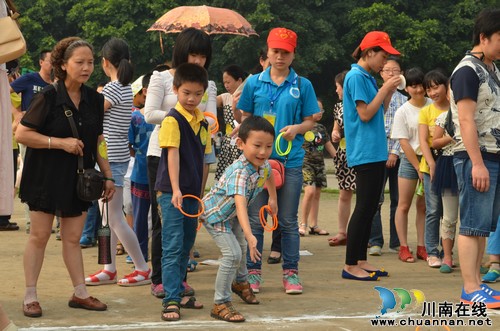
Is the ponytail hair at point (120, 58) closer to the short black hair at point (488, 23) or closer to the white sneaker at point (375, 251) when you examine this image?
the short black hair at point (488, 23)

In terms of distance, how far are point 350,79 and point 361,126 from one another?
1.36 ft

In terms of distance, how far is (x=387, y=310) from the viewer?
670cm

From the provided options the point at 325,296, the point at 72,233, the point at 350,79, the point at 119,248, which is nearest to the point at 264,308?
the point at 325,296

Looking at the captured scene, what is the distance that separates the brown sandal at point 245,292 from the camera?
22.8 feet

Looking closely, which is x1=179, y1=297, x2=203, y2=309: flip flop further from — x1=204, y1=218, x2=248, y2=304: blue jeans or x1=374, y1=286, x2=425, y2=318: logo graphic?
x1=374, y1=286, x2=425, y2=318: logo graphic

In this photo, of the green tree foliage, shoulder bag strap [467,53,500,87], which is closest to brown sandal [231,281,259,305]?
shoulder bag strap [467,53,500,87]

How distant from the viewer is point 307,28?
32.5 m

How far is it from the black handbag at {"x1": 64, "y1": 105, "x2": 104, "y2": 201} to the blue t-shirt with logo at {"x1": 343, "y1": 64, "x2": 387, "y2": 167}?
2.41 metres

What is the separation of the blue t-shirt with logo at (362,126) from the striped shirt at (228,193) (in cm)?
152

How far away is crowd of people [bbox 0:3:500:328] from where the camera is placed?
21.2 ft

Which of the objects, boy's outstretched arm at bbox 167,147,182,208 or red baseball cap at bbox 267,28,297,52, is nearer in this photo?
boy's outstretched arm at bbox 167,147,182,208

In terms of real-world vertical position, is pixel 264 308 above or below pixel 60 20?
below

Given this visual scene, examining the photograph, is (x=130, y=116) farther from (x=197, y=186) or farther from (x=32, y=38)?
(x=32, y=38)

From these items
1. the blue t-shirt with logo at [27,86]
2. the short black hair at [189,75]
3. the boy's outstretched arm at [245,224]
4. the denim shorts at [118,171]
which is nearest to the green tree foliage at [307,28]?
the blue t-shirt with logo at [27,86]
